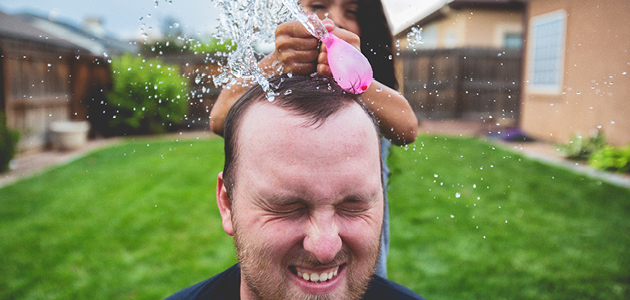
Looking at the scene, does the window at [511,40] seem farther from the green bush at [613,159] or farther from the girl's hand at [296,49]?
the girl's hand at [296,49]

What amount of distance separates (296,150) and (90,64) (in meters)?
13.0

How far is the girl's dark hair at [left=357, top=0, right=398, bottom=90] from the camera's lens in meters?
1.69

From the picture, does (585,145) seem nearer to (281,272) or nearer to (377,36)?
(377,36)

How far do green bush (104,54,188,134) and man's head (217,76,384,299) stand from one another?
1016 centimetres

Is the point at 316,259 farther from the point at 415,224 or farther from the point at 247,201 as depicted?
the point at 415,224

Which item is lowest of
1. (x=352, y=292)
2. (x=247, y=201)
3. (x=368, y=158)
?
(x=352, y=292)

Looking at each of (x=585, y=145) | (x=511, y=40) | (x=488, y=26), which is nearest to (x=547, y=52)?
(x=585, y=145)

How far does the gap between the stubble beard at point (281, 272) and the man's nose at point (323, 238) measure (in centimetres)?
3

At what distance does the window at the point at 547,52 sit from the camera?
10164 millimetres

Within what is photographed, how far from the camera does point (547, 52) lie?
10938 millimetres

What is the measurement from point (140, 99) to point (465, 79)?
1034cm

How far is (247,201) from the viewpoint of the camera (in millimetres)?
1151

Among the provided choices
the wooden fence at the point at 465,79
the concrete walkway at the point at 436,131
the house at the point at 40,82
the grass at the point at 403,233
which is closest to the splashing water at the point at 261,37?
the grass at the point at 403,233

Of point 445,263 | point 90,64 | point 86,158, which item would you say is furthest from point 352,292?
point 90,64
